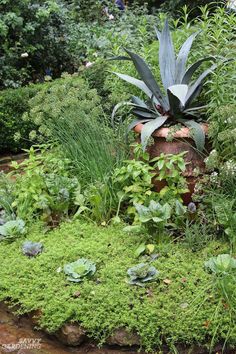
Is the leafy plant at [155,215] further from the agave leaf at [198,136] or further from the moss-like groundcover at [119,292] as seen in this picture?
the agave leaf at [198,136]

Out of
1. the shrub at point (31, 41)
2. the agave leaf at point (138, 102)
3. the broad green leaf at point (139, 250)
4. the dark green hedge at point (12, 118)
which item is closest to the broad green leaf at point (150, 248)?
the broad green leaf at point (139, 250)

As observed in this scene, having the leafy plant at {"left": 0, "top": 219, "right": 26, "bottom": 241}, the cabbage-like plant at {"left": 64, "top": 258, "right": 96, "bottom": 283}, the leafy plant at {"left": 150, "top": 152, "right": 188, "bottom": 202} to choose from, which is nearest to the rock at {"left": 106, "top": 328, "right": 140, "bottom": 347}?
the cabbage-like plant at {"left": 64, "top": 258, "right": 96, "bottom": 283}

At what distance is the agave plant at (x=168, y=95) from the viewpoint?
3627 mm

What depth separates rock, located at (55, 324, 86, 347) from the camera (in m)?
2.80

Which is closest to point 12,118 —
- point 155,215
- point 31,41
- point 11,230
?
point 31,41

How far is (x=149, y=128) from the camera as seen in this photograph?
3.60 m

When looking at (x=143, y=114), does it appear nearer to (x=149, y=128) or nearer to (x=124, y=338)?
(x=149, y=128)

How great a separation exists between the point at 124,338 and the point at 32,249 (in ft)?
3.19

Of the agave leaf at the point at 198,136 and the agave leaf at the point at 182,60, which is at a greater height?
the agave leaf at the point at 182,60

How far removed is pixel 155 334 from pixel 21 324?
88 centimetres

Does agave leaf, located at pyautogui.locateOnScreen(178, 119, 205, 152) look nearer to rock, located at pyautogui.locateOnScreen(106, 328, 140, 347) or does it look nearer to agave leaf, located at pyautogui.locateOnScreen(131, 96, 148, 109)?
agave leaf, located at pyautogui.locateOnScreen(131, 96, 148, 109)

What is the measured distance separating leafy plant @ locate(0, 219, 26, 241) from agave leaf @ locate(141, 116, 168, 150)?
1055mm

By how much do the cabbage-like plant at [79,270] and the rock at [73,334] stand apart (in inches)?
11.6

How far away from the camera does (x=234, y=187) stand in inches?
135
